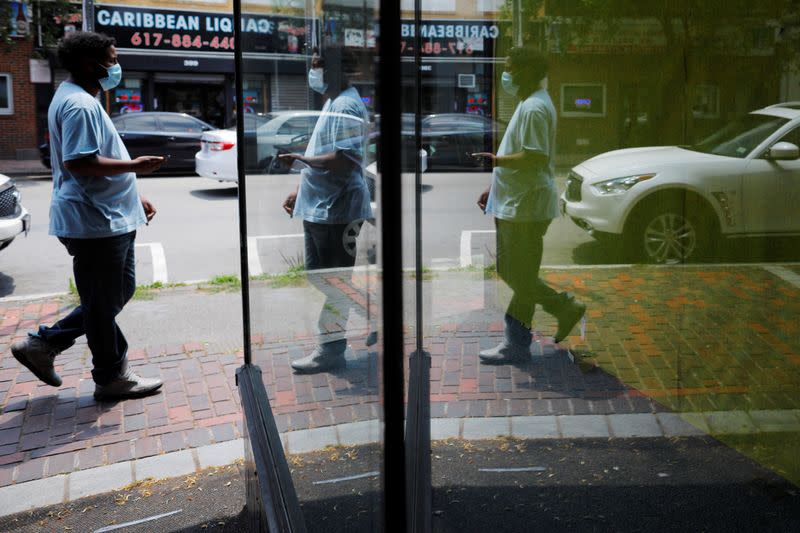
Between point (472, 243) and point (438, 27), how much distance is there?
0.45 metres

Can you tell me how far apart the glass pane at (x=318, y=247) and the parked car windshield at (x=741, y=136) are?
1.93 ft

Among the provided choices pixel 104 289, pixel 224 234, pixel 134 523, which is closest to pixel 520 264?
pixel 134 523

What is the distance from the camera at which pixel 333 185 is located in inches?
82.5

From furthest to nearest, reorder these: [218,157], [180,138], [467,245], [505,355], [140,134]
→ 1. [180,138]
2. [140,134]
3. [218,157]
4. [467,245]
5. [505,355]

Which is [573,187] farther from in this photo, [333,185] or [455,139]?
[333,185]

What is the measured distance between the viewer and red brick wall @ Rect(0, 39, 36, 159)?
2412 centimetres

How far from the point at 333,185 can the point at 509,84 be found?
0.70 m

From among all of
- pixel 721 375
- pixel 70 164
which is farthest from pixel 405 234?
pixel 70 164

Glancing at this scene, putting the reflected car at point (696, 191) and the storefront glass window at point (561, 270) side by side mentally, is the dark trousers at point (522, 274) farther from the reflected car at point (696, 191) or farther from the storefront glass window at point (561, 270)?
the reflected car at point (696, 191)

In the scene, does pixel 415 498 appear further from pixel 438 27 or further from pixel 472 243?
pixel 438 27

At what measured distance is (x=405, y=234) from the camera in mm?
1605

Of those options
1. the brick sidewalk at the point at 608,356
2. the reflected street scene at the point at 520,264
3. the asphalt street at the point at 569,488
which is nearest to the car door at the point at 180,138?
the reflected street scene at the point at 520,264

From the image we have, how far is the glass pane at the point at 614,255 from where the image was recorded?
3.27 feet

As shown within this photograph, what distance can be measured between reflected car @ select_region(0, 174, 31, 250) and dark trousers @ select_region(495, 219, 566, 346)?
26.9 feet
